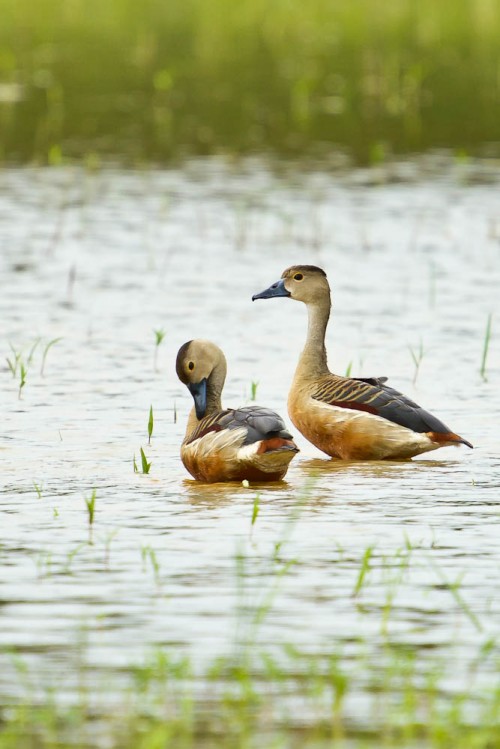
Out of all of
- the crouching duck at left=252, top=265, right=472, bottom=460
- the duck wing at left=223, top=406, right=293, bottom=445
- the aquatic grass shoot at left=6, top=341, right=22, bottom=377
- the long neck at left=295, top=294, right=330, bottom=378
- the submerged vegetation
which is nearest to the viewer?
the submerged vegetation

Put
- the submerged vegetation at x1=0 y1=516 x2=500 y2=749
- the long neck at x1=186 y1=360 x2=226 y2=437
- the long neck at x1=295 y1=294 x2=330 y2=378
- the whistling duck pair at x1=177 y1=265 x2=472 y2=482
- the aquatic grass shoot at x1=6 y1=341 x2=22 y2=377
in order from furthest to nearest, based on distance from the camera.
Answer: the aquatic grass shoot at x1=6 y1=341 x2=22 y2=377
the long neck at x1=295 y1=294 x2=330 y2=378
the long neck at x1=186 y1=360 x2=226 y2=437
the whistling duck pair at x1=177 y1=265 x2=472 y2=482
the submerged vegetation at x1=0 y1=516 x2=500 y2=749

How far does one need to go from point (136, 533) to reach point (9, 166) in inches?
606

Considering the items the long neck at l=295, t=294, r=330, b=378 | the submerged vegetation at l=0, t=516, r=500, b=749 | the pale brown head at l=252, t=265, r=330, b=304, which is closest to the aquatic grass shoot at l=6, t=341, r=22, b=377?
the pale brown head at l=252, t=265, r=330, b=304

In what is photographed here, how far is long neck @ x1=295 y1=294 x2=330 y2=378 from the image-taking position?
35.1 feet

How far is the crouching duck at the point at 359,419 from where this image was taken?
32.1 feet

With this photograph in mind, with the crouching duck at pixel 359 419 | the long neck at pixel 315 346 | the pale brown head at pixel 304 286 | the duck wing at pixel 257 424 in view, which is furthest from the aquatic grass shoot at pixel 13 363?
the duck wing at pixel 257 424

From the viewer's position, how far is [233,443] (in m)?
9.13

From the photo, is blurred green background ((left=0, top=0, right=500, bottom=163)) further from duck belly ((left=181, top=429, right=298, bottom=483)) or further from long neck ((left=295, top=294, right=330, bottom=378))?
duck belly ((left=181, top=429, right=298, bottom=483))

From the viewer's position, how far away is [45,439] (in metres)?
10.5

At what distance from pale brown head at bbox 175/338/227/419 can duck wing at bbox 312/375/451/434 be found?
2.39ft

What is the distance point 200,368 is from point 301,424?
837mm

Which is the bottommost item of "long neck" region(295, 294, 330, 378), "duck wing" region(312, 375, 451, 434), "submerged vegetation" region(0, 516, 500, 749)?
"submerged vegetation" region(0, 516, 500, 749)

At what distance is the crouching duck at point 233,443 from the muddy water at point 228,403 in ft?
0.41

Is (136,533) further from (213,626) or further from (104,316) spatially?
(104,316)
